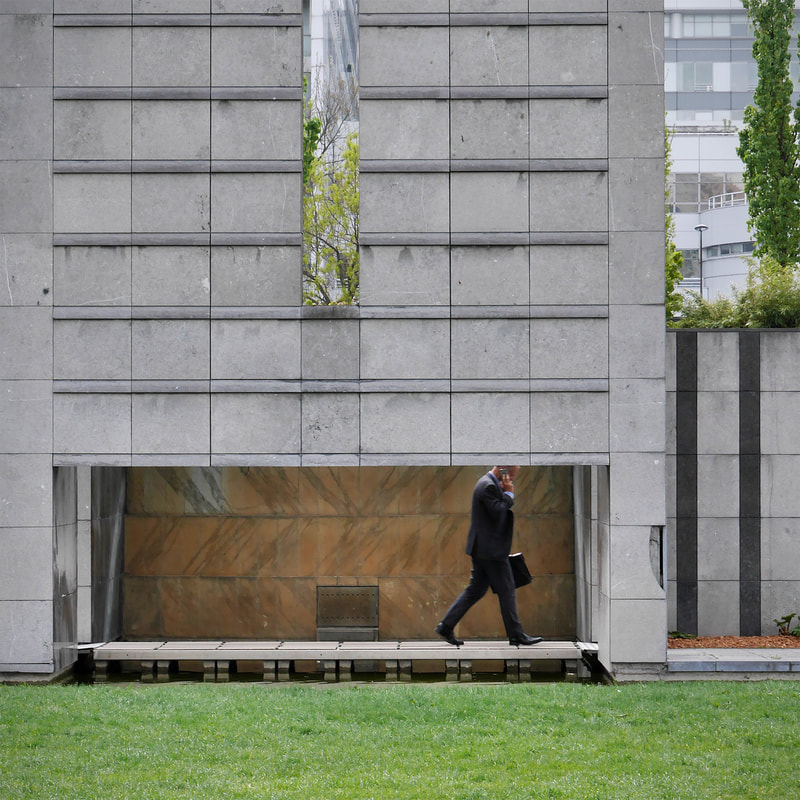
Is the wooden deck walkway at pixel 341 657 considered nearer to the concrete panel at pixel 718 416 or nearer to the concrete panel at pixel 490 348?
the concrete panel at pixel 718 416

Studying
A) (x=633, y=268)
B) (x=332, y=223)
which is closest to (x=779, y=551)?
(x=633, y=268)

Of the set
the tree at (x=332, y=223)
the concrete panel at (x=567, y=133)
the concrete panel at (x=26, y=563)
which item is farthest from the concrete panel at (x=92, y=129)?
the tree at (x=332, y=223)

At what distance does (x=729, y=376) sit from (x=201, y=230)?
8.31 meters

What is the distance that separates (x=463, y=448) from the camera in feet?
48.8

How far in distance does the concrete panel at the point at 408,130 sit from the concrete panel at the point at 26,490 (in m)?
6.41

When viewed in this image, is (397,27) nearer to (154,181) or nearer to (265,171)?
(265,171)

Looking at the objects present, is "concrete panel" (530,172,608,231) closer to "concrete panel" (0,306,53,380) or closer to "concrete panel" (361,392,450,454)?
"concrete panel" (361,392,450,454)

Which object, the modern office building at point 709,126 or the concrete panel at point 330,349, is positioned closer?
the concrete panel at point 330,349

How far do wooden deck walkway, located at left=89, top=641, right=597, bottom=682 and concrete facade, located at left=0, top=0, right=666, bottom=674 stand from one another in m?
1.44

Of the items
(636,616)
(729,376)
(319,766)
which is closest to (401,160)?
(729,376)

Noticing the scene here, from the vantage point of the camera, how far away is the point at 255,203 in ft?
48.8

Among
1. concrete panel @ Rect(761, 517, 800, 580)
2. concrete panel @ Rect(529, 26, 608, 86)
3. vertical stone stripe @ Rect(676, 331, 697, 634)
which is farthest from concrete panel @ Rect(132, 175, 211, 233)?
concrete panel @ Rect(761, 517, 800, 580)

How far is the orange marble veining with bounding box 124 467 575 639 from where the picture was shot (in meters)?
17.8

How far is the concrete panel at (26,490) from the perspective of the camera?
1490cm
